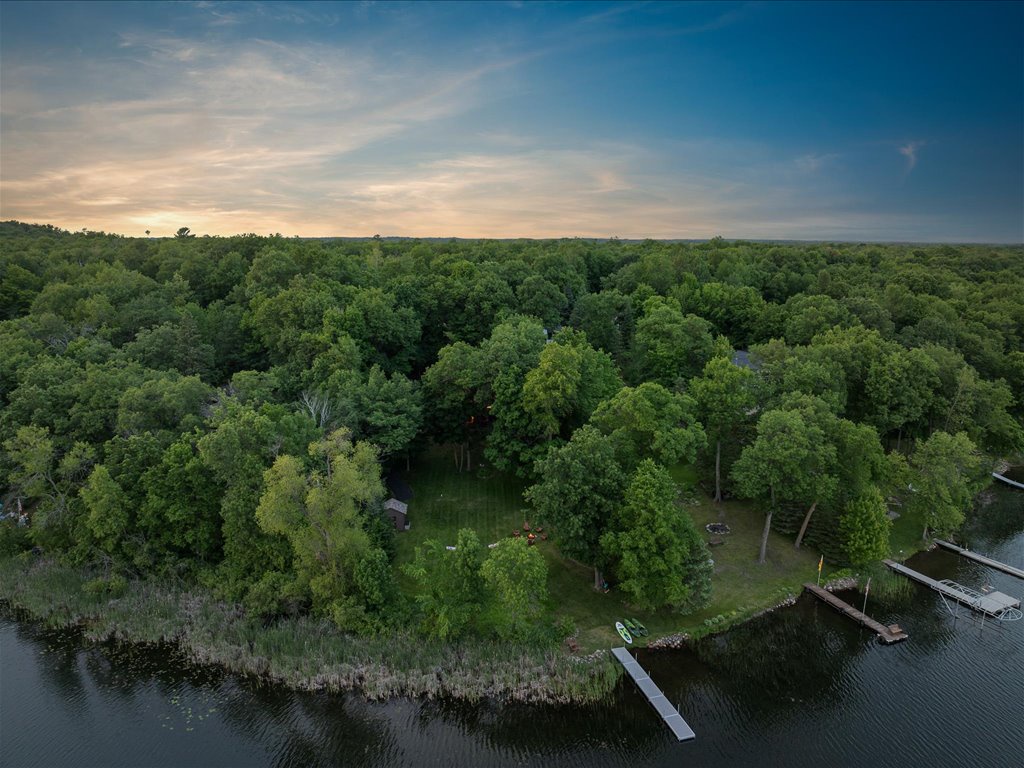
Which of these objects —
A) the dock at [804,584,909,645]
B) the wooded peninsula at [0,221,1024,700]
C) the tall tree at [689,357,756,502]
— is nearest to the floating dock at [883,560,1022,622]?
the wooded peninsula at [0,221,1024,700]

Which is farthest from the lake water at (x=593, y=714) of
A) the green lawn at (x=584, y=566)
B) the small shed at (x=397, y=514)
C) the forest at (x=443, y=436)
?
the small shed at (x=397, y=514)

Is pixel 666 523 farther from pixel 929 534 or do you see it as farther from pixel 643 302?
pixel 643 302

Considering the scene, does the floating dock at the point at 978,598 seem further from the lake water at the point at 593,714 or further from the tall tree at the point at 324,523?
the tall tree at the point at 324,523

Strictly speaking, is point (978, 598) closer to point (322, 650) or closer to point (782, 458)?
point (782, 458)

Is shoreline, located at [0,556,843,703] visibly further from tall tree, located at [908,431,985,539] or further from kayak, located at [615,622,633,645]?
tall tree, located at [908,431,985,539]

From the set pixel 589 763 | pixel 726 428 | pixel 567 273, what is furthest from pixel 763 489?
pixel 567 273
